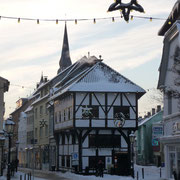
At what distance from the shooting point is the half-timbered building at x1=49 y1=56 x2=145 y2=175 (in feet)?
146

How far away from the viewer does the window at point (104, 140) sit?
4503 centimetres

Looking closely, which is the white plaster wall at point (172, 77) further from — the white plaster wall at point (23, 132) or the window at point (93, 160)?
the white plaster wall at point (23, 132)

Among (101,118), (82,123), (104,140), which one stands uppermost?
(101,118)

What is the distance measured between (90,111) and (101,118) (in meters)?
1.32

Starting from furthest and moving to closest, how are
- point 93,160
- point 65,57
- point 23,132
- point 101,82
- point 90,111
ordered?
point 65,57 → point 23,132 → point 101,82 → point 93,160 → point 90,111

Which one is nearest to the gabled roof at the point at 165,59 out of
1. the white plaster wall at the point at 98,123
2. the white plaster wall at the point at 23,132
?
the white plaster wall at the point at 98,123

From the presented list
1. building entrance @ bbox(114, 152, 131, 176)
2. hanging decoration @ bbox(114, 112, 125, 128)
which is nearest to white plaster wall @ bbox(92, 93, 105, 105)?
hanging decoration @ bbox(114, 112, 125, 128)

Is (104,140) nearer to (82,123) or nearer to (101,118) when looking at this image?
(101,118)

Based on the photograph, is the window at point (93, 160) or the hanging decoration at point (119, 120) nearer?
the window at point (93, 160)

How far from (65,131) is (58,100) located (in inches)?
210

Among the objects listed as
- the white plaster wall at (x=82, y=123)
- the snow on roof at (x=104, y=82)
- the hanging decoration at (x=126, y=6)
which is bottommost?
the white plaster wall at (x=82, y=123)

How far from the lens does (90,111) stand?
146 feet

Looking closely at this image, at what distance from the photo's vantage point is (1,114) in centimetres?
3650

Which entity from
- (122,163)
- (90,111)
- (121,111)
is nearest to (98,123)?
(90,111)
